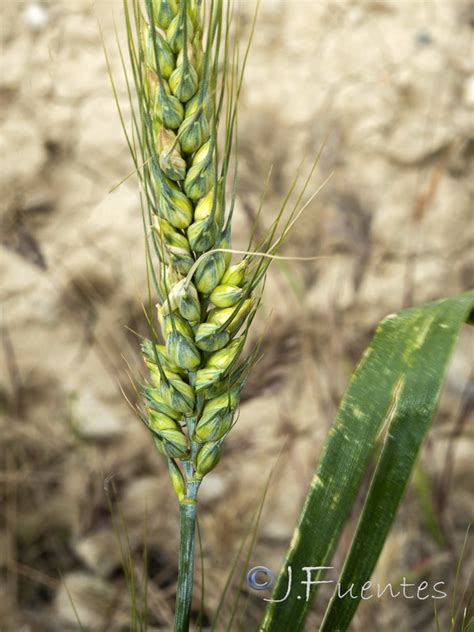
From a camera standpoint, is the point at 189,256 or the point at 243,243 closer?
the point at 189,256

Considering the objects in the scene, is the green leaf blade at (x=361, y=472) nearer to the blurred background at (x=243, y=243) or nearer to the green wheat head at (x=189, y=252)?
the green wheat head at (x=189, y=252)

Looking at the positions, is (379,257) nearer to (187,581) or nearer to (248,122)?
(248,122)

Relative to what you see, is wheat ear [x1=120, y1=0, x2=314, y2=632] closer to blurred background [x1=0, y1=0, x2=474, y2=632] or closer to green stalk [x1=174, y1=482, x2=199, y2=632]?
green stalk [x1=174, y1=482, x2=199, y2=632]

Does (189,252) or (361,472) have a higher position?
(189,252)

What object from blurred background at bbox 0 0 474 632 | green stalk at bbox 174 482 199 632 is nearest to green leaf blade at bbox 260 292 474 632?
green stalk at bbox 174 482 199 632

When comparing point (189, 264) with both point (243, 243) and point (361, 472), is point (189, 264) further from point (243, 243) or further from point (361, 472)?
point (243, 243)

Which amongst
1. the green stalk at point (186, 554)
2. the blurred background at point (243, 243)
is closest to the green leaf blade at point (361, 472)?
the green stalk at point (186, 554)

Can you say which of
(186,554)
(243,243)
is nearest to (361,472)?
(186,554)

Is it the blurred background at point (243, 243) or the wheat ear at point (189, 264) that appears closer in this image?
the wheat ear at point (189, 264)

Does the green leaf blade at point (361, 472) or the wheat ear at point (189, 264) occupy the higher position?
the wheat ear at point (189, 264)
